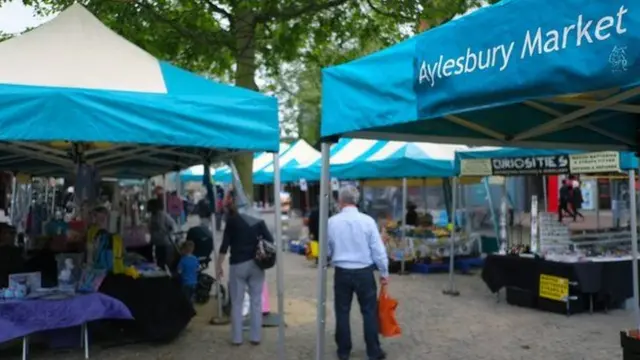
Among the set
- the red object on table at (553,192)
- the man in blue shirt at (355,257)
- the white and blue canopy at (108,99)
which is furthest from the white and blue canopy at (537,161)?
the red object on table at (553,192)

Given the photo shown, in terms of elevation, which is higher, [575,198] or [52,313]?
[575,198]

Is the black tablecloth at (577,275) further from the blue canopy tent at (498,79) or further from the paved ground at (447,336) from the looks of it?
the blue canopy tent at (498,79)

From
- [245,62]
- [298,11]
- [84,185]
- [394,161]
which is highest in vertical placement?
[298,11]

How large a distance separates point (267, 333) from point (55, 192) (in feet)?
27.9

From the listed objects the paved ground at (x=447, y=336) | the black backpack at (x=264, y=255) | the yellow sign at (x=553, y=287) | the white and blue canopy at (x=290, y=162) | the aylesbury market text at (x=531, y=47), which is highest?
the white and blue canopy at (x=290, y=162)

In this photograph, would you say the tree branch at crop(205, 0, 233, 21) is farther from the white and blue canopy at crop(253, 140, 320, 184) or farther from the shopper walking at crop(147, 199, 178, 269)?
the white and blue canopy at crop(253, 140, 320, 184)

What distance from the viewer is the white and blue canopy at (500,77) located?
93.0 inches

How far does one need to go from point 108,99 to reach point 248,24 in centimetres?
415

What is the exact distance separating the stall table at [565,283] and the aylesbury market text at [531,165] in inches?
46.2

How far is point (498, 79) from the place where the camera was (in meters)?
2.78

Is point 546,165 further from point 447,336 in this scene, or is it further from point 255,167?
point 255,167

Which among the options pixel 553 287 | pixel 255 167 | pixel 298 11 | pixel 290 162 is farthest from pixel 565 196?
pixel 298 11

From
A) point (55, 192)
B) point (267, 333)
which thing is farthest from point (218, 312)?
point (55, 192)

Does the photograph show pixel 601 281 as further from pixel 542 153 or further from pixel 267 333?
pixel 267 333
